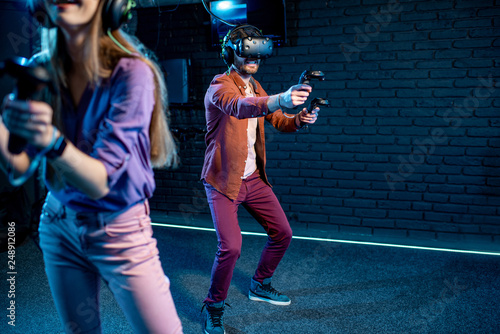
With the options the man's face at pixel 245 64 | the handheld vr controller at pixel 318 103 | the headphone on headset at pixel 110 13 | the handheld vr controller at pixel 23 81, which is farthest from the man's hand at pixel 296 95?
the handheld vr controller at pixel 23 81

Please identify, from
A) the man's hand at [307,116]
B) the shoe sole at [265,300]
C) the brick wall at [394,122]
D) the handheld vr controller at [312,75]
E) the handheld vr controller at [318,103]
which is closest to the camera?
the handheld vr controller at [312,75]

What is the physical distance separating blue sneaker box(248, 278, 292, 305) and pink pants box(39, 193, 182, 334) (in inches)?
61.8

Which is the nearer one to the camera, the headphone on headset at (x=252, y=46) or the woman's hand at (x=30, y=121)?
the woman's hand at (x=30, y=121)

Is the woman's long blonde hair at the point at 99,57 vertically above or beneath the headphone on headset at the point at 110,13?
beneath

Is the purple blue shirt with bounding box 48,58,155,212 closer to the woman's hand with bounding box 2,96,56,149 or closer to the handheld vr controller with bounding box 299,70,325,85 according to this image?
the woman's hand with bounding box 2,96,56,149

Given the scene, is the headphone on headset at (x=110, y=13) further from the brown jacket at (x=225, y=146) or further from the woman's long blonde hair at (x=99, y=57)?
the brown jacket at (x=225, y=146)

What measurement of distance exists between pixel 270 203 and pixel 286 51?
203 centimetres

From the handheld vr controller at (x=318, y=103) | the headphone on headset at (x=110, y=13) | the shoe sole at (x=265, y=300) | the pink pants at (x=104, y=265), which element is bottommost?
the shoe sole at (x=265, y=300)

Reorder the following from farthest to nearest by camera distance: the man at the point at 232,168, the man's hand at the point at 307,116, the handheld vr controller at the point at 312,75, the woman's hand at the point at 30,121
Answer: the man's hand at the point at 307,116 < the man at the point at 232,168 < the handheld vr controller at the point at 312,75 < the woman's hand at the point at 30,121

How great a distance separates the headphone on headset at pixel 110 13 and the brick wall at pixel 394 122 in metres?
2.98

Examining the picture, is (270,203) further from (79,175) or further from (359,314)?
(79,175)

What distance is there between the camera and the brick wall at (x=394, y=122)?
11.0 feet

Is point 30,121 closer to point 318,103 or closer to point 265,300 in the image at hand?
point 318,103

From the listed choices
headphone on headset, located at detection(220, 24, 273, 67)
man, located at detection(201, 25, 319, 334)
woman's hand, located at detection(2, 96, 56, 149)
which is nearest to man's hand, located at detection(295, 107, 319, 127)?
man, located at detection(201, 25, 319, 334)
